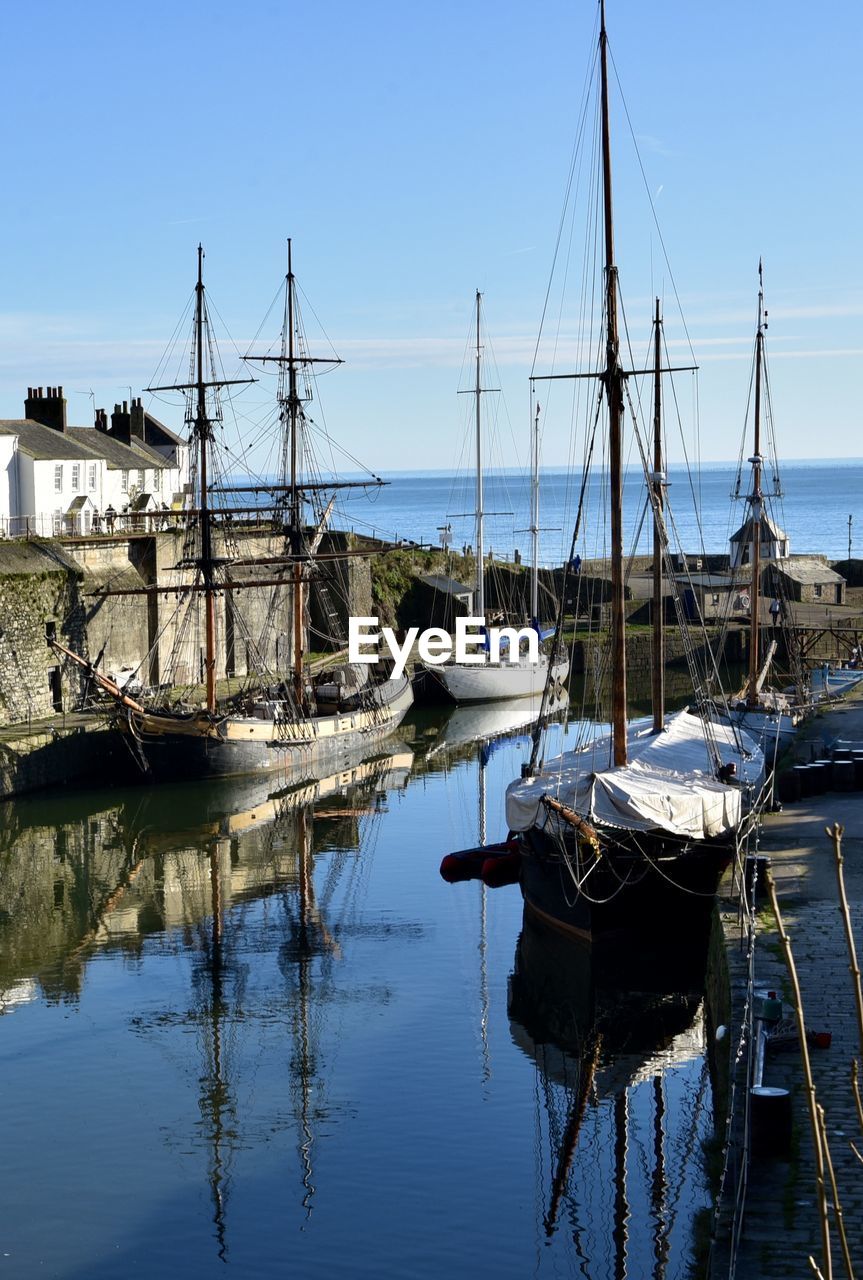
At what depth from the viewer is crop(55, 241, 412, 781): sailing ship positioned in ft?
113

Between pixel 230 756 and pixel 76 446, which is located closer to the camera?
pixel 230 756

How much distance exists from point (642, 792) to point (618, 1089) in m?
4.90

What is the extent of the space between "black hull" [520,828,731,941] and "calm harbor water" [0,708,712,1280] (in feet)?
1.57

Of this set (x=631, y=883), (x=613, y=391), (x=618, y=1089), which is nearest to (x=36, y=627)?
(x=613, y=391)

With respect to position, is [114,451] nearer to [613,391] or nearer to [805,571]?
[805,571]

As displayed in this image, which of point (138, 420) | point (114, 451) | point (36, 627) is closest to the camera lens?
point (36, 627)

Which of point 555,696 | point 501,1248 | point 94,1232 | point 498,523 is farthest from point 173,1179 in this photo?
point 498,523

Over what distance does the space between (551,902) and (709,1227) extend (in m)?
8.99

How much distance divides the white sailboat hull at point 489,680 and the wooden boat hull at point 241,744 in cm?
678

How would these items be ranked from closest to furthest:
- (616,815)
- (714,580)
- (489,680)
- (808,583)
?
(616,815) → (489,680) → (808,583) → (714,580)

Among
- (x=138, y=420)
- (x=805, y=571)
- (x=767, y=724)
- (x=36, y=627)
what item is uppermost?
(x=138, y=420)

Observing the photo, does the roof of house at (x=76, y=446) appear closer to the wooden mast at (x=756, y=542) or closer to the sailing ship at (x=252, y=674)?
the sailing ship at (x=252, y=674)

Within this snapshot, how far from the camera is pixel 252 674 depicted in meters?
45.4

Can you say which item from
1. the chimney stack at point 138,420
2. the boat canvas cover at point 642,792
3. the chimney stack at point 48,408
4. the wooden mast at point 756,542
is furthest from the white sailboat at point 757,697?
the chimney stack at point 138,420
